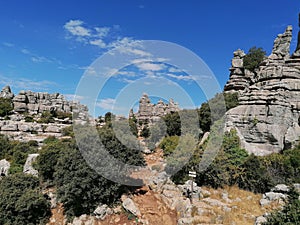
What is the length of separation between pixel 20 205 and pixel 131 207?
6.54m

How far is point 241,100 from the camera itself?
17891mm

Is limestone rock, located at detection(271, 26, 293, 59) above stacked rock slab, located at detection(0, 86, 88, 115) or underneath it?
above

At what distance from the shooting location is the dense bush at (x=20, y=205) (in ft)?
40.0

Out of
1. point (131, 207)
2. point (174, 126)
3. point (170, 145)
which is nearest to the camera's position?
point (131, 207)

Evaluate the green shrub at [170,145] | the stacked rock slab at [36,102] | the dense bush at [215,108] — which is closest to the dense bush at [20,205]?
the green shrub at [170,145]

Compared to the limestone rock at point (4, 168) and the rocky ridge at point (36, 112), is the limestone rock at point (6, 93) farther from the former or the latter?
the limestone rock at point (4, 168)

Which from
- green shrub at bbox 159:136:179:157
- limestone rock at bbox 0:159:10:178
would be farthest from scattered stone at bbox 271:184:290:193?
limestone rock at bbox 0:159:10:178

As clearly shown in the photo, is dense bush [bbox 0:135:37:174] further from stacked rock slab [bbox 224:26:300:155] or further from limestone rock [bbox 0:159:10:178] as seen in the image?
stacked rock slab [bbox 224:26:300:155]

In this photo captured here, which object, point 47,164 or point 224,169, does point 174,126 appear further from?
point 47,164

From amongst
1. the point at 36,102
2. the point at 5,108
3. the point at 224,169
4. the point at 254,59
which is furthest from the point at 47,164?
the point at 36,102

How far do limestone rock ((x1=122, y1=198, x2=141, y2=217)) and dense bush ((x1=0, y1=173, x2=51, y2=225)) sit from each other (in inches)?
210

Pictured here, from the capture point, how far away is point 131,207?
1167 centimetres

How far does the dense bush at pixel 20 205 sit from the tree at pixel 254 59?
29.6 m

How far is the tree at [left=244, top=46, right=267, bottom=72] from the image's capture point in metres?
29.8
